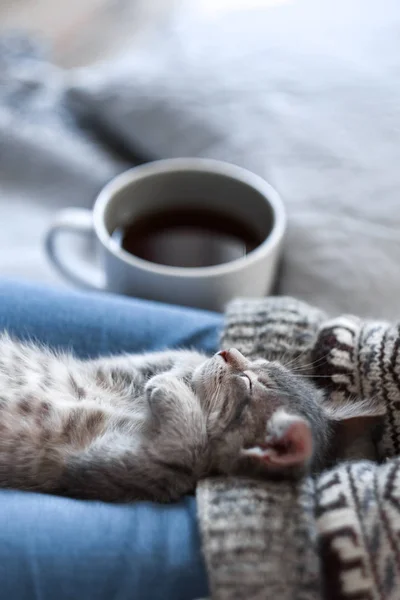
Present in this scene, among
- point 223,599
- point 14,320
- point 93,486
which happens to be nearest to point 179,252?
point 14,320

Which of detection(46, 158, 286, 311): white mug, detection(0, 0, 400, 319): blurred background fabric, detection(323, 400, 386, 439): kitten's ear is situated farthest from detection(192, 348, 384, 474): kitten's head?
detection(0, 0, 400, 319): blurred background fabric

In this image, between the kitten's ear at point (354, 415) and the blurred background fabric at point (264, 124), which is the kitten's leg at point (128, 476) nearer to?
the kitten's ear at point (354, 415)

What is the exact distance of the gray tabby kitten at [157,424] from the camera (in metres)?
0.58

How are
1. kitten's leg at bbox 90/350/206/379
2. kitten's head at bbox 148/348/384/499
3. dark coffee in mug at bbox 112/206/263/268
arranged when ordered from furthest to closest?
1. dark coffee in mug at bbox 112/206/263/268
2. kitten's leg at bbox 90/350/206/379
3. kitten's head at bbox 148/348/384/499

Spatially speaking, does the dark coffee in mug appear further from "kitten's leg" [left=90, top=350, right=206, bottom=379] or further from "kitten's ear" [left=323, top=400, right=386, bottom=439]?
"kitten's ear" [left=323, top=400, right=386, bottom=439]

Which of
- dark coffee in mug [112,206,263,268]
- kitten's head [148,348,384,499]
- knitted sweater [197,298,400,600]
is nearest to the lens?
knitted sweater [197,298,400,600]

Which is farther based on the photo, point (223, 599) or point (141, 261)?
point (141, 261)

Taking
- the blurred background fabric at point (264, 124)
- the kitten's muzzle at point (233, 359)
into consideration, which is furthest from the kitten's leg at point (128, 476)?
the blurred background fabric at point (264, 124)

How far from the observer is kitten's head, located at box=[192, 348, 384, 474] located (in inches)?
23.5

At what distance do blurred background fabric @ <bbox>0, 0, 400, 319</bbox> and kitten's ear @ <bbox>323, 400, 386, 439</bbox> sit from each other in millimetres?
224

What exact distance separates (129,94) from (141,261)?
0.43 meters

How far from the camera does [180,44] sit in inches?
43.0

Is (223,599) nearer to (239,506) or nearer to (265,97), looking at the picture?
(239,506)

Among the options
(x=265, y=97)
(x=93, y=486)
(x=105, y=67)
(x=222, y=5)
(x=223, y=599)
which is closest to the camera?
(x=223, y=599)
